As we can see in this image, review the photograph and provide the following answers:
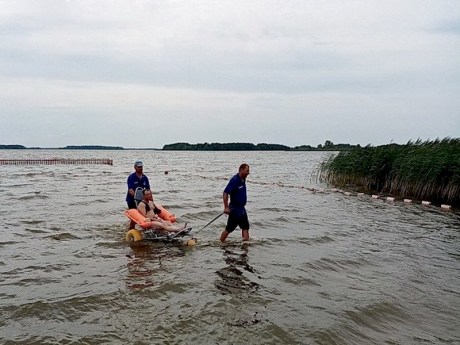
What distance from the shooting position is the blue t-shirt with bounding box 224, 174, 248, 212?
10.4 meters

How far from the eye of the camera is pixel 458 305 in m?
7.46

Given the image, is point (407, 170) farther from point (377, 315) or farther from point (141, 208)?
point (377, 315)

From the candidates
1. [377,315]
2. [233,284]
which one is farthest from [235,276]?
[377,315]

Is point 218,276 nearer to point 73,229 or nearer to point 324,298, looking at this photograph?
point 324,298

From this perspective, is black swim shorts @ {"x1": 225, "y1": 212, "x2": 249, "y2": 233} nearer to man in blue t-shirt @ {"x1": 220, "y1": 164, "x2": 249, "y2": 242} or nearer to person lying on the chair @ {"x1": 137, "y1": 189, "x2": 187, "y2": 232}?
man in blue t-shirt @ {"x1": 220, "y1": 164, "x2": 249, "y2": 242}

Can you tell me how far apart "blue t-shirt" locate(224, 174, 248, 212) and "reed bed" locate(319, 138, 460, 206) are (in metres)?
13.2

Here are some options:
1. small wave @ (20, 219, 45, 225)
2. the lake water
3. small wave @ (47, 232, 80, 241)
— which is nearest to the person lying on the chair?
the lake water

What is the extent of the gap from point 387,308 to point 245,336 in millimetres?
2747

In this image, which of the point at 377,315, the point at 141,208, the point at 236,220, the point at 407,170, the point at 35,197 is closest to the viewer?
the point at 377,315

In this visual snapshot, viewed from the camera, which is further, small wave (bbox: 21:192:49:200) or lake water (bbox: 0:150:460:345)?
small wave (bbox: 21:192:49:200)

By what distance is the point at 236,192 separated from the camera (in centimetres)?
1045

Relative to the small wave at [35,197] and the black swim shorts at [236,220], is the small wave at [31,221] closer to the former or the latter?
the small wave at [35,197]

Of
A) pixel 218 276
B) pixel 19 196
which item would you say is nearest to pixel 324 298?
pixel 218 276

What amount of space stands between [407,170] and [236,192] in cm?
1541
